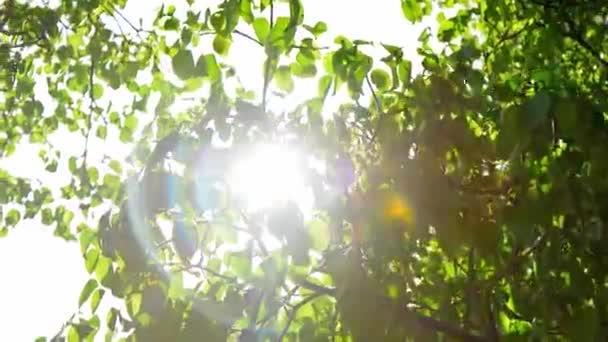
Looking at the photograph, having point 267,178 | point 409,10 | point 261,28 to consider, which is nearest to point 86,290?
point 267,178

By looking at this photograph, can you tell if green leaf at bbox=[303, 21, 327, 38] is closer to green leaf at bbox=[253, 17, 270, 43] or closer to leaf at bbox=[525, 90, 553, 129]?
green leaf at bbox=[253, 17, 270, 43]

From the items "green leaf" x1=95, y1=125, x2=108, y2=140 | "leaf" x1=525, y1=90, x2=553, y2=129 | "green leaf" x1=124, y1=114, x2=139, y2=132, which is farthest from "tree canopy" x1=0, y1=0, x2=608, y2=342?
"green leaf" x1=95, y1=125, x2=108, y2=140

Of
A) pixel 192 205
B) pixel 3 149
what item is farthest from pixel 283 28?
pixel 3 149

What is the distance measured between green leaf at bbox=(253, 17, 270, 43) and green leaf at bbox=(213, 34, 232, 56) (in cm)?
22

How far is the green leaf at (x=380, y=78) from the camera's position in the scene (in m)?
2.22

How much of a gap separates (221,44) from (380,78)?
21.1 inches

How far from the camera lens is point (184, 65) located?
6.86 ft

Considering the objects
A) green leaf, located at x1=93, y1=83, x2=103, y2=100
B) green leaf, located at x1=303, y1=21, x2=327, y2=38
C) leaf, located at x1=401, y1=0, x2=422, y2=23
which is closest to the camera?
green leaf, located at x1=303, y1=21, x2=327, y2=38

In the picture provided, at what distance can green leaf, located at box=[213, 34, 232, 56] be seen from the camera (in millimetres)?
2236

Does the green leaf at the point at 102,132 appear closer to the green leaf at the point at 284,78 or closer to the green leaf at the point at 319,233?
the green leaf at the point at 284,78

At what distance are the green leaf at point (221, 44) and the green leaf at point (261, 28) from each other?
22 centimetres

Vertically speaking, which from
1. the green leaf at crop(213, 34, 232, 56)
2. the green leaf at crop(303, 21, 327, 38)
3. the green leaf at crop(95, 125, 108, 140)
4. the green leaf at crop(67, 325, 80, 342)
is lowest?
the green leaf at crop(67, 325, 80, 342)

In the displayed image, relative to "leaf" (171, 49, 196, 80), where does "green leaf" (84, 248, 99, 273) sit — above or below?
below

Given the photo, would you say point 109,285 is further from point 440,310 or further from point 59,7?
point 59,7
